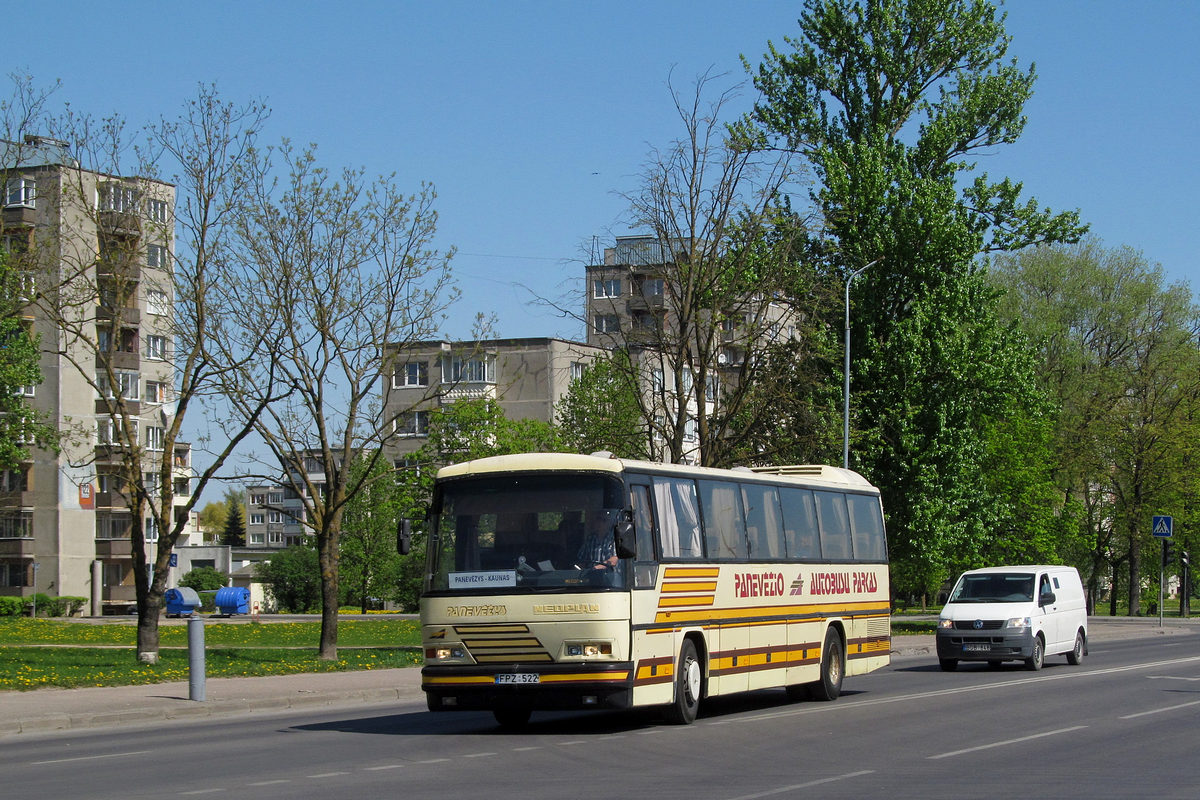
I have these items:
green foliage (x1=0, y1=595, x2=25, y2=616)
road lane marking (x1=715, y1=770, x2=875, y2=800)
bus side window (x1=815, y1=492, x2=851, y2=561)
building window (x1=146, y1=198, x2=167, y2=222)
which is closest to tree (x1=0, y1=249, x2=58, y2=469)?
green foliage (x1=0, y1=595, x2=25, y2=616)

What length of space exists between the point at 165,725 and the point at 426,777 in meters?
7.90

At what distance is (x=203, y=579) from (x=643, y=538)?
337 ft

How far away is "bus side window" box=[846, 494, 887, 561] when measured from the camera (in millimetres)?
22203

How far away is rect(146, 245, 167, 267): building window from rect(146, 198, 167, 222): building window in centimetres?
59

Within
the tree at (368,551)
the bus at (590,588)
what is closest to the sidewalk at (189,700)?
the bus at (590,588)

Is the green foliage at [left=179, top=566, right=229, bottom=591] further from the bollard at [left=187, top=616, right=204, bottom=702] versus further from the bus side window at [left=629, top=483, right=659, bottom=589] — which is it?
the bus side window at [left=629, top=483, right=659, bottom=589]

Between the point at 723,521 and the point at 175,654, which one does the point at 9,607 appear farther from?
the point at 723,521

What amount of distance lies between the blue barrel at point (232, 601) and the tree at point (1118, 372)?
47.6 metres

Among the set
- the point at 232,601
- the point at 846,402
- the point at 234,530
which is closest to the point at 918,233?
the point at 846,402

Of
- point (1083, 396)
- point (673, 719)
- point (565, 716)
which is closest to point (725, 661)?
point (673, 719)

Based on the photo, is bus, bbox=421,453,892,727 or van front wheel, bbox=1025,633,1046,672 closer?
bus, bbox=421,453,892,727

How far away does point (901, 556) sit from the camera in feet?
141

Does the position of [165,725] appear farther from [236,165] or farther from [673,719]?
[236,165]

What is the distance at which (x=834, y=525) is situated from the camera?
2133cm
